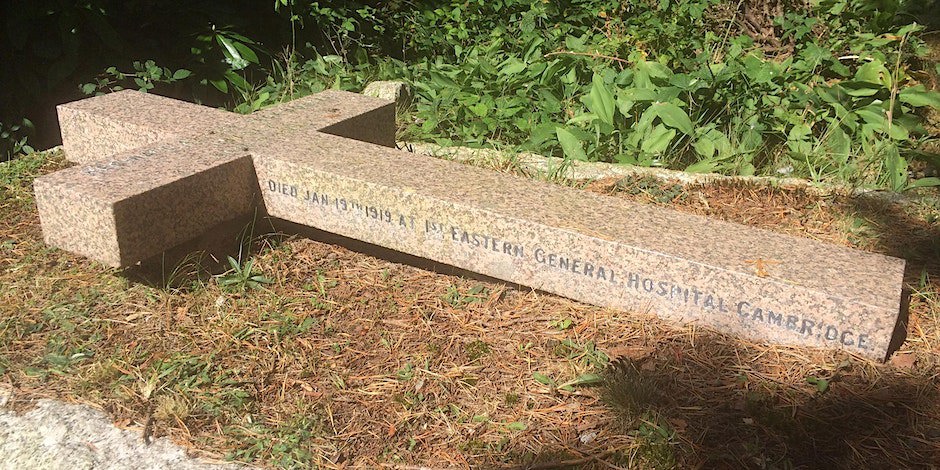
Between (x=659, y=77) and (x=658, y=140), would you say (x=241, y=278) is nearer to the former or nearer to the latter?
(x=658, y=140)

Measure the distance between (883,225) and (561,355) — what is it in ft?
5.02

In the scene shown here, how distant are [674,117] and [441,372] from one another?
1871mm

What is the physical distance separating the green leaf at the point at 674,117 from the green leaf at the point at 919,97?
3.22 ft

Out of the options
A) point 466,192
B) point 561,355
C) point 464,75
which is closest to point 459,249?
point 466,192

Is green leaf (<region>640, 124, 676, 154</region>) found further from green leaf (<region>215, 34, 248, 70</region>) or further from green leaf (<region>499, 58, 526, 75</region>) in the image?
green leaf (<region>215, 34, 248, 70</region>)

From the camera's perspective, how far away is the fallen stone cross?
2.66m

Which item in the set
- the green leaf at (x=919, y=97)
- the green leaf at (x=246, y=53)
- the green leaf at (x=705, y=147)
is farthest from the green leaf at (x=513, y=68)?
the green leaf at (x=919, y=97)

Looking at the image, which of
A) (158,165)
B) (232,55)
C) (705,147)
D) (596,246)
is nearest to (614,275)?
(596,246)

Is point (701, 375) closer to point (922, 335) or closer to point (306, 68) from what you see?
point (922, 335)

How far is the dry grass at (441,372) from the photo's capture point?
2.47 metres

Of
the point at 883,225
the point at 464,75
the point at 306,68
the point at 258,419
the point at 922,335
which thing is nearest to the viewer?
the point at 258,419

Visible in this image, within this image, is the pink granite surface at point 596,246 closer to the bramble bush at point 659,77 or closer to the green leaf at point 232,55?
the bramble bush at point 659,77

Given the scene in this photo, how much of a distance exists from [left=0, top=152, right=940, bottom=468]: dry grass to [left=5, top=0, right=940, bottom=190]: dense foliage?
81cm

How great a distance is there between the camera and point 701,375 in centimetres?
269
